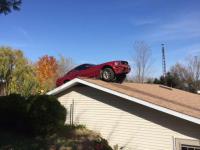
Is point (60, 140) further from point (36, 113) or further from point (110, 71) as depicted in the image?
point (110, 71)

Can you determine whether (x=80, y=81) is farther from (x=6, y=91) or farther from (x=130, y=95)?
(x=6, y=91)

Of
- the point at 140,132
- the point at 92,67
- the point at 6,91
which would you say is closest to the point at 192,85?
the point at 6,91

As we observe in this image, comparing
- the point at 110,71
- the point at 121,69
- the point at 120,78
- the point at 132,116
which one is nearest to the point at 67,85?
the point at 110,71

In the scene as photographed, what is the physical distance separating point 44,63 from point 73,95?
5530 cm

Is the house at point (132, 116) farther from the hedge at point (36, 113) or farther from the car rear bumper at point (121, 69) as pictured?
the car rear bumper at point (121, 69)

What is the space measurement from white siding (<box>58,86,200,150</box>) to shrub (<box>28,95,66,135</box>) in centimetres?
166

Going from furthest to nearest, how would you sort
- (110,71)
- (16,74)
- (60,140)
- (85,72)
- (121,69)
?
(16,74)
(85,72)
(110,71)
(121,69)
(60,140)

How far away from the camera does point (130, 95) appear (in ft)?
47.2

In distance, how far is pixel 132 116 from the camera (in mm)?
14953

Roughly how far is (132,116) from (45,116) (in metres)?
4.07

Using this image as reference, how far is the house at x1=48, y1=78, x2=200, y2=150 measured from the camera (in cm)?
1283

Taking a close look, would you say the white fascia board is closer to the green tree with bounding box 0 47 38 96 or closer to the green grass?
the green grass

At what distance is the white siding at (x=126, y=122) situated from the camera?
13.3m

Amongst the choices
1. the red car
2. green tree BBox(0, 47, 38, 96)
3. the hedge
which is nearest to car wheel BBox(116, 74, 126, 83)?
the red car
